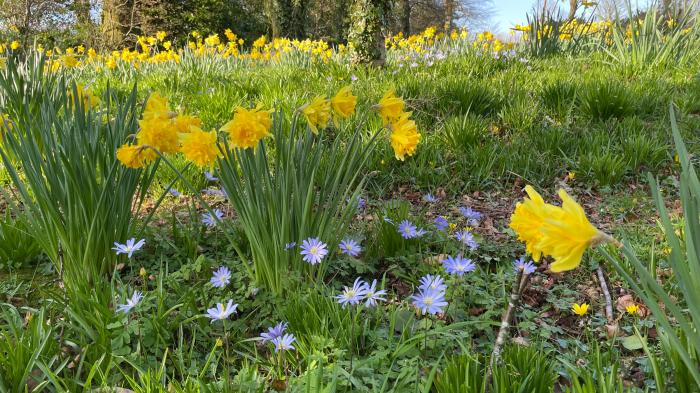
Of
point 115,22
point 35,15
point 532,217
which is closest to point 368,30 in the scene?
point 532,217

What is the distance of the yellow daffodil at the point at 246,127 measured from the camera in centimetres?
145

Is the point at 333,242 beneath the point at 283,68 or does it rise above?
beneath

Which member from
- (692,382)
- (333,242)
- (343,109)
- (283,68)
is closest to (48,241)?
(333,242)

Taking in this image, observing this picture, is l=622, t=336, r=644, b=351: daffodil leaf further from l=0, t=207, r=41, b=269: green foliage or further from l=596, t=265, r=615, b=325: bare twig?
l=0, t=207, r=41, b=269: green foliage

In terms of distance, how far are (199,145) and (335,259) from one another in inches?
31.5

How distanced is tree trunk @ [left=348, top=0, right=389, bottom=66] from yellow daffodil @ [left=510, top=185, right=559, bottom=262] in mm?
4801

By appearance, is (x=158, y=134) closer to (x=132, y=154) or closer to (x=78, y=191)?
(x=132, y=154)

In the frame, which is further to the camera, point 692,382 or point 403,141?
point 403,141

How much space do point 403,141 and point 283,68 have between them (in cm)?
450

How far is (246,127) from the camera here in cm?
146

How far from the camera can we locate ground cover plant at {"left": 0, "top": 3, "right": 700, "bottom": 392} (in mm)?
1251

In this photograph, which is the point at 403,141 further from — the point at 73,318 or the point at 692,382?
the point at 73,318

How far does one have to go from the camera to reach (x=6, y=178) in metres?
3.12

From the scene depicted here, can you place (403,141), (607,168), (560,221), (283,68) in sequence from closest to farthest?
(560,221) < (403,141) < (607,168) < (283,68)
